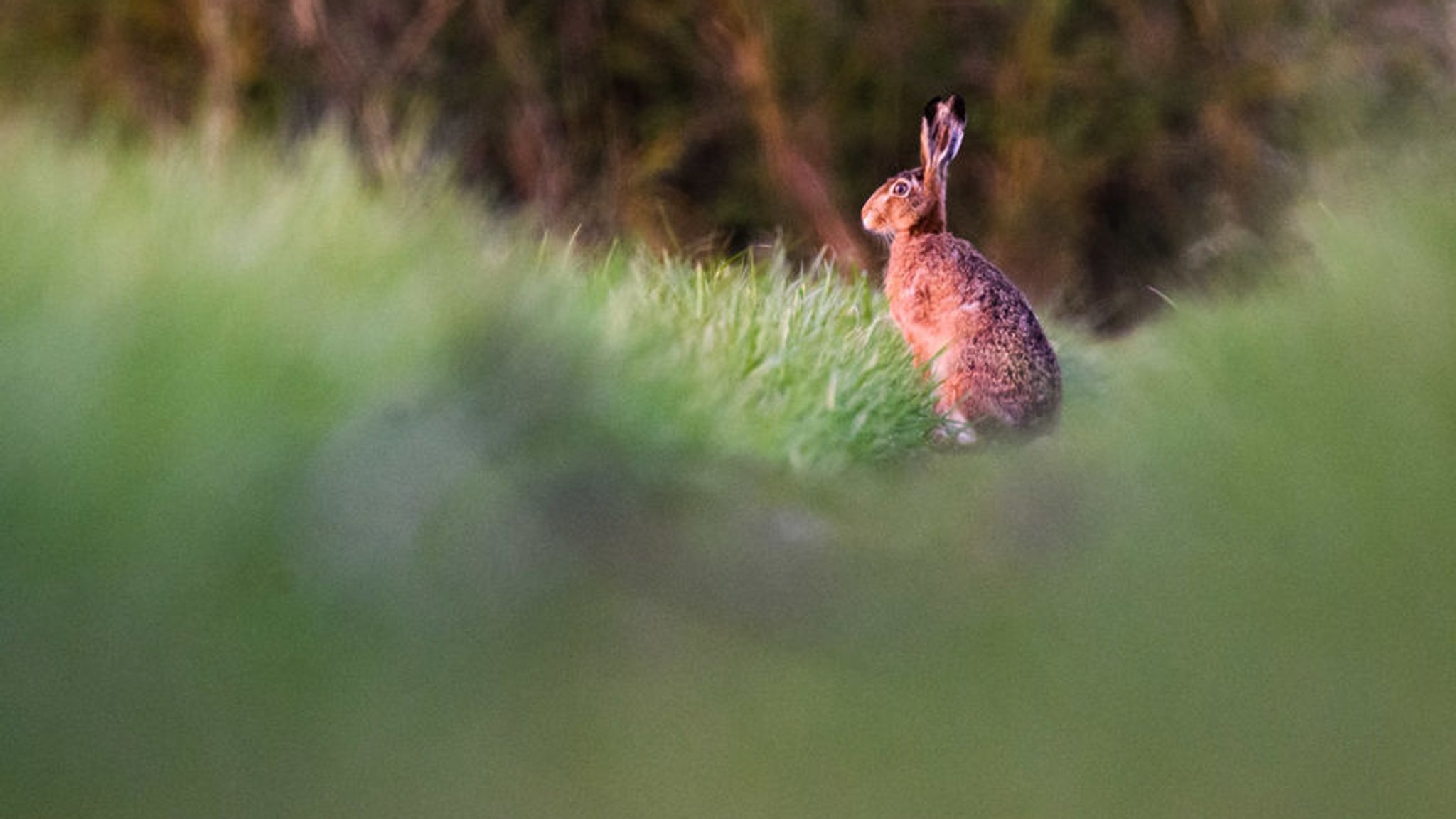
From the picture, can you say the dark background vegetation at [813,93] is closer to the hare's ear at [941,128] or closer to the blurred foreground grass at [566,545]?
the hare's ear at [941,128]

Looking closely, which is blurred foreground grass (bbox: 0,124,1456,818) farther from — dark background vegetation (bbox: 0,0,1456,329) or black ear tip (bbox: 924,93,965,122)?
dark background vegetation (bbox: 0,0,1456,329)

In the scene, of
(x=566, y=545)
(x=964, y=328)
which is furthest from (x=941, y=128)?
(x=566, y=545)

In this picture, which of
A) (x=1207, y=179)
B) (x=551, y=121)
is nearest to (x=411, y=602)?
(x=551, y=121)

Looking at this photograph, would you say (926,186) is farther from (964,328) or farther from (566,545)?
(566,545)

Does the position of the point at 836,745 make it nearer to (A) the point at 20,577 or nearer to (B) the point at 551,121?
(A) the point at 20,577

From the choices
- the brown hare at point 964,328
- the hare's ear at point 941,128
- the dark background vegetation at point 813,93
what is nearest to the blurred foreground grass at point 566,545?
the brown hare at point 964,328

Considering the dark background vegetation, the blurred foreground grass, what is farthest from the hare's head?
the dark background vegetation
